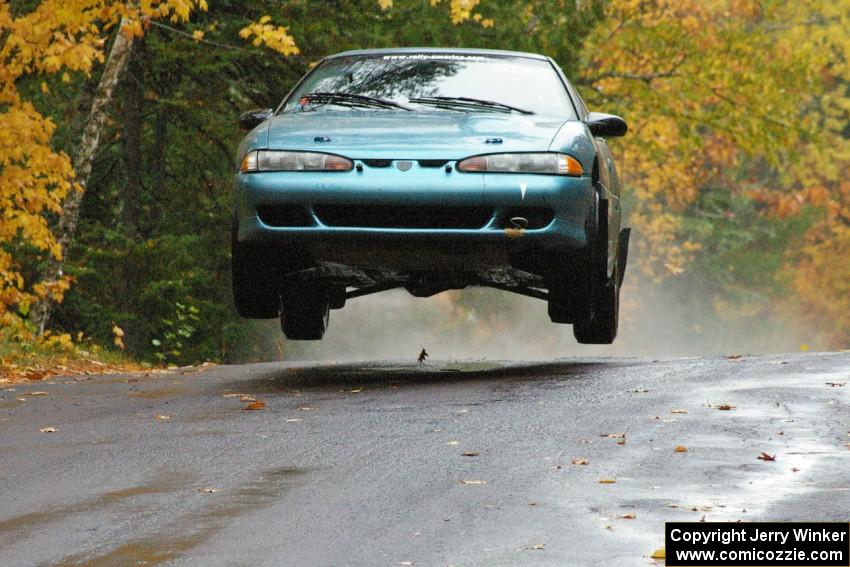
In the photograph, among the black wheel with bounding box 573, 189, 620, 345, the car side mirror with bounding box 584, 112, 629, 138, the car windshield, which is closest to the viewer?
the black wheel with bounding box 573, 189, 620, 345

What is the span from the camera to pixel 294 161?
9.09 m

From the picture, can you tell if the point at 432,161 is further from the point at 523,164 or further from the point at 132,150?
the point at 132,150

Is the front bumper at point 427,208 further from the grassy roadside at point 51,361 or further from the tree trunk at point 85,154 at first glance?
the tree trunk at point 85,154

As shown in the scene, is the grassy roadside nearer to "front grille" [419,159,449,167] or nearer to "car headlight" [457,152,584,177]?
"front grille" [419,159,449,167]

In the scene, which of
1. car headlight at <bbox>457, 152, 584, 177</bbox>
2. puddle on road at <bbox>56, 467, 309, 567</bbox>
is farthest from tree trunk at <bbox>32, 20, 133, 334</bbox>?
puddle on road at <bbox>56, 467, 309, 567</bbox>

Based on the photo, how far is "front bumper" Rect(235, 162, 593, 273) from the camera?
8945 mm

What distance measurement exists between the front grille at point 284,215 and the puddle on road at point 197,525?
2.44 m

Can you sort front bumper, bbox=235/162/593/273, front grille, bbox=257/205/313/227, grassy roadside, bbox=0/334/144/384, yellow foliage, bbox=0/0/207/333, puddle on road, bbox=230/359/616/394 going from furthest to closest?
yellow foliage, bbox=0/0/207/333 < grassy roadside, bbox=0/334/144/384 < puddle on road, bbox=230/359/616/394 < front grille, bbox=257/205/313/227 < front bumper, bbox=235/162/593/273

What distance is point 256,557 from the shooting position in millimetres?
5305

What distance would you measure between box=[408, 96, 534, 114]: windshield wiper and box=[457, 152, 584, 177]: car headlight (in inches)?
34.3

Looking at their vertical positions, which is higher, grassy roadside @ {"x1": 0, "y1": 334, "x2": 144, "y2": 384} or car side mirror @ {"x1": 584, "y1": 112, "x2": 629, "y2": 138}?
car side mirror @ {"x1": 584, "y1": 112, "x2": 629, "y2": 138}

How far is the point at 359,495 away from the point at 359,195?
2.99 m

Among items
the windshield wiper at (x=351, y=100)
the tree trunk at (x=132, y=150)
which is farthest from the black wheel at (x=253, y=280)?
the tree trunk at (x=132, y=150)

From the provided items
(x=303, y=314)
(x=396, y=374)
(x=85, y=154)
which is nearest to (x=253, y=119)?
(x=303, y=314)
